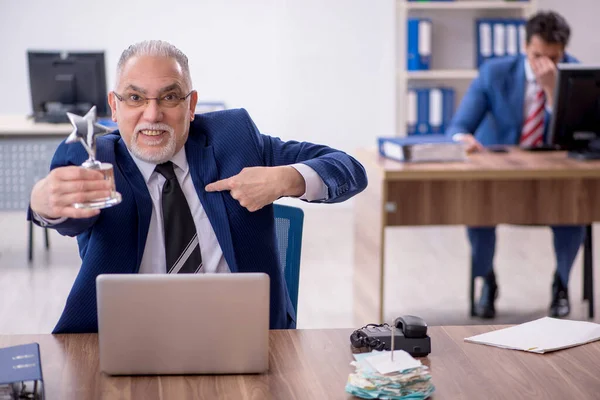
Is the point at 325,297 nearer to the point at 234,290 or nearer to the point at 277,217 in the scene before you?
the point at 277,217

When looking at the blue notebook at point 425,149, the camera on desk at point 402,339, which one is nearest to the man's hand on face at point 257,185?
the camera on desk at point 402,339

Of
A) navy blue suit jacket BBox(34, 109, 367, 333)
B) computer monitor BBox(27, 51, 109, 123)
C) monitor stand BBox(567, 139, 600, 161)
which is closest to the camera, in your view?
navy blue suit jacket BBox(34, 109, 367, 333)

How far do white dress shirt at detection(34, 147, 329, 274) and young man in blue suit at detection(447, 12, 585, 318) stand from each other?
2092mm

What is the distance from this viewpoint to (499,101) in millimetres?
4355

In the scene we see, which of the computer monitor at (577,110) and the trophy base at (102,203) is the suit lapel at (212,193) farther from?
the computer monitor at (577,110)

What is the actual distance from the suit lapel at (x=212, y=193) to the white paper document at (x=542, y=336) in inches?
23.4

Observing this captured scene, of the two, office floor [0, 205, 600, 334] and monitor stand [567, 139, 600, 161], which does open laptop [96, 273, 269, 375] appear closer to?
office floor [0, 205, 600, 334]

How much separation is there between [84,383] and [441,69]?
16.7 ft

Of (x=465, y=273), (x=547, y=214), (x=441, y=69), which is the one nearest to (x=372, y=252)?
(x=547, y=214)

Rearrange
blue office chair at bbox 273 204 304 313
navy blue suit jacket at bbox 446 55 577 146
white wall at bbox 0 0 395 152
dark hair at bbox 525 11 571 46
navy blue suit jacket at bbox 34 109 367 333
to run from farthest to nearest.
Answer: white wall at bbox 0 0 395 152 < navy blue suit jacket at bbox 446 55 577 146 < dark hair at bbox 525 11 571 46 < blue office chair at bbox 273 204 304 313 < navy blue suit jacket at bbox 34 109 367 333

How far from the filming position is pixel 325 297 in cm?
455

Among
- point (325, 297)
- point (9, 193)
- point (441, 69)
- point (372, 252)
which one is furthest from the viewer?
point (441, 69)

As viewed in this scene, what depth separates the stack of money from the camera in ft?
5.05

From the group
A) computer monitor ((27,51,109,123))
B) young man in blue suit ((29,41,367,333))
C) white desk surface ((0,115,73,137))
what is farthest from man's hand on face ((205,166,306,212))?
computer monitor ((27,51,109,123))
